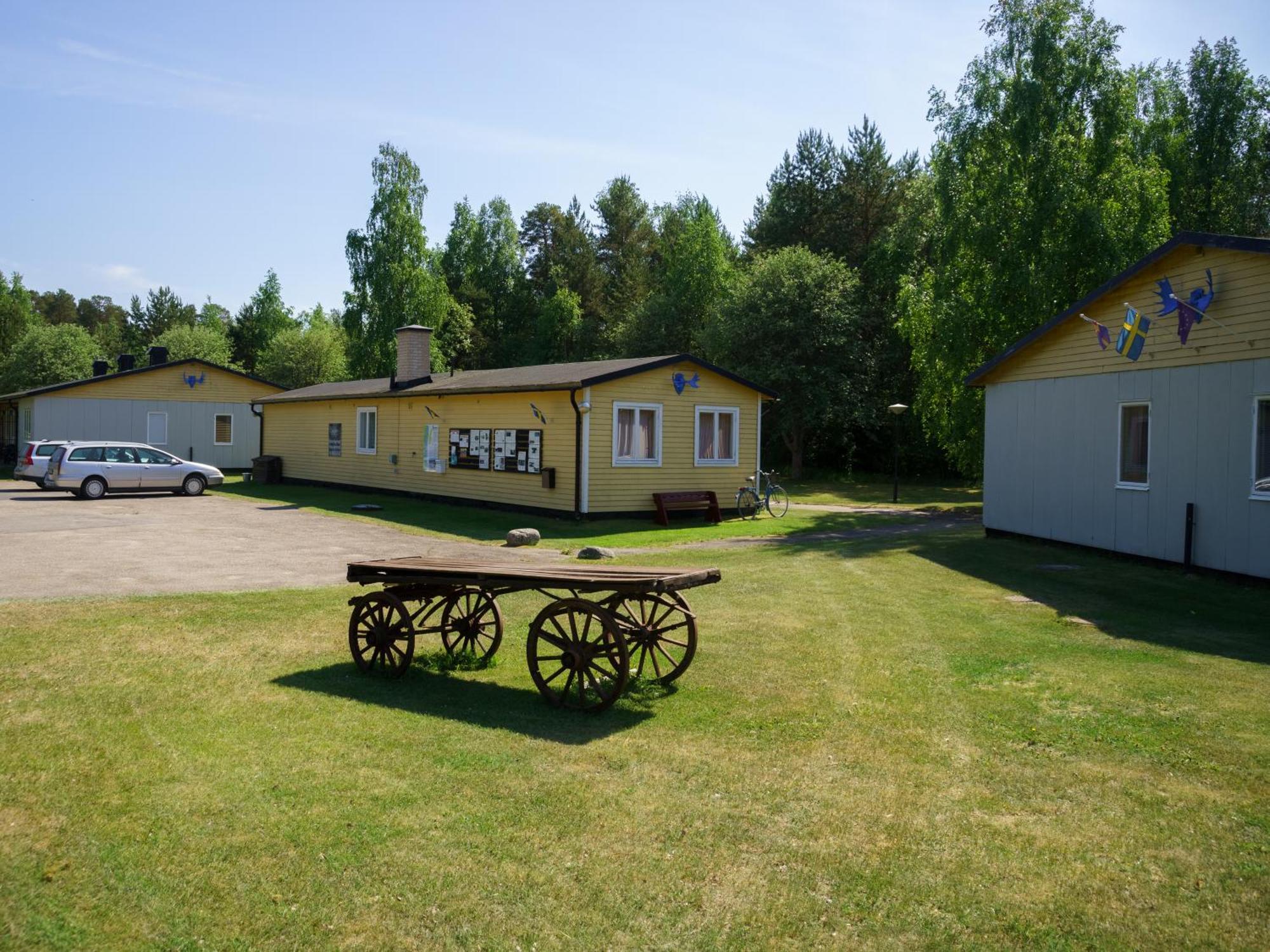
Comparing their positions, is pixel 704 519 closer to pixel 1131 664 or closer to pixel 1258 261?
pixel 1258 261

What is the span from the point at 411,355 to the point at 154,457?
7576 mm

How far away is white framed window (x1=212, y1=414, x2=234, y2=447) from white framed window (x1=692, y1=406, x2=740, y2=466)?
24555mm

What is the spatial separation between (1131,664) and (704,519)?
14.3 meters

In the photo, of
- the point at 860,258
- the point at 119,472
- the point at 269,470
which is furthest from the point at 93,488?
the point at 860,258

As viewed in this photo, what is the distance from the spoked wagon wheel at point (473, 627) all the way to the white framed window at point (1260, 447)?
9711 mm

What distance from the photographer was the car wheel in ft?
85.6

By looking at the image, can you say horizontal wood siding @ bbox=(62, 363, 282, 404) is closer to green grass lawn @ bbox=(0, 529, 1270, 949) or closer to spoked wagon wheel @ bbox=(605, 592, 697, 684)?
green grass lawn @ bbox=(0, 529, 1270, 949)

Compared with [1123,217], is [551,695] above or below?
below

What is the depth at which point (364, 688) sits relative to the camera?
7402mm

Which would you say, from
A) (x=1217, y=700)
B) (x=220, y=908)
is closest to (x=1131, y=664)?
(x=1217, y=700)

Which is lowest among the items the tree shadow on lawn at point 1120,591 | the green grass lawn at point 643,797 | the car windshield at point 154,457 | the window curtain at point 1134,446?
the green grass lawn at point 643,797

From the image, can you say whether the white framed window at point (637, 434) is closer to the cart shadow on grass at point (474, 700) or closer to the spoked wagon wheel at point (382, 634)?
the cart shadow on grass at point (474, 700)

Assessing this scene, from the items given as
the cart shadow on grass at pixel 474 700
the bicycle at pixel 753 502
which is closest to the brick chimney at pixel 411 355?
the bicycle at pixel 753 502

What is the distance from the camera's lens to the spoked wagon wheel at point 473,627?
8195 millimetres
